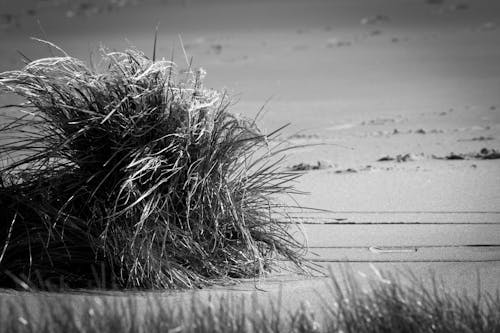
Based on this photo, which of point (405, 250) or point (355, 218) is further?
point (355, 218)

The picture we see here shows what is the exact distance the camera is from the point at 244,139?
409 centimetres

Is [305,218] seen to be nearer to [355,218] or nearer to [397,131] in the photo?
[355,218]

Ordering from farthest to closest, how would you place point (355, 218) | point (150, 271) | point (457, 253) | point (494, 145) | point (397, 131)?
point (397, 131) → point (494, 145) → point (355, 218) → point (457, 253) → point (150, 271)

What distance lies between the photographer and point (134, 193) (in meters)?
3.86

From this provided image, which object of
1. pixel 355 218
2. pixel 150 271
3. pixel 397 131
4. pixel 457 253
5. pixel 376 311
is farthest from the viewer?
pixel 397 131

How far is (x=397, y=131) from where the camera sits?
29.0ft

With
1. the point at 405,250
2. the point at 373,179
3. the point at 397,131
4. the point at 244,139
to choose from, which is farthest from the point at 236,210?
the point at 397,131

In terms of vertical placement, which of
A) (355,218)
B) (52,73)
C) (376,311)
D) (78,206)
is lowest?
(376,311)

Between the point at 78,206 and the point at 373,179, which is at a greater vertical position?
the point at 373,179

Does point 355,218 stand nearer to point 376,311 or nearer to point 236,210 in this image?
point 236,210

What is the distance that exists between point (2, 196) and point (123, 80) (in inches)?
27.6

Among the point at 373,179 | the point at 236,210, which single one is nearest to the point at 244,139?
the point at 236,210

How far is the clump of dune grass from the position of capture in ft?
12.7

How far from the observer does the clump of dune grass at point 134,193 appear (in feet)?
12.7
